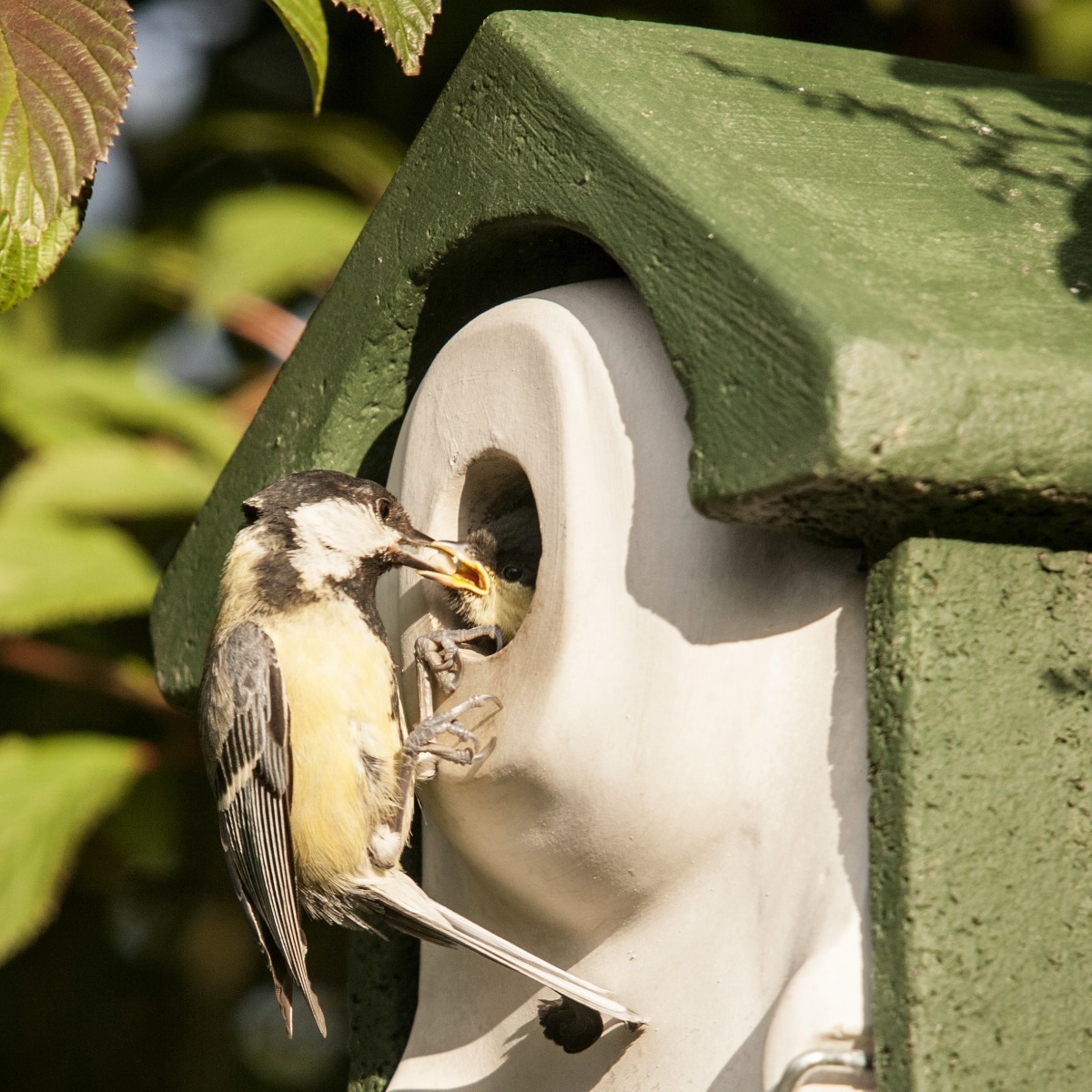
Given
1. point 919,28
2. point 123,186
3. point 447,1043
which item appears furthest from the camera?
point 123,186

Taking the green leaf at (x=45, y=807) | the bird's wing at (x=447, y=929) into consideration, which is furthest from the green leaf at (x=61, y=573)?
the bird's wing at (x=447, y=929)

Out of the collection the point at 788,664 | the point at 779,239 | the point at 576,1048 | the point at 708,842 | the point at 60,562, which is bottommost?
the point at 60,562

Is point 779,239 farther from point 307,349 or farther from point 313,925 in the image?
point 313,925

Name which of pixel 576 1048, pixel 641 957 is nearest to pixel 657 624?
pixel 641 957

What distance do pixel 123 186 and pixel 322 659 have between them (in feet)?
7.01

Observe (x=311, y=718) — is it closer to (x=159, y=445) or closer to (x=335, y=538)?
(x=335, y=538)

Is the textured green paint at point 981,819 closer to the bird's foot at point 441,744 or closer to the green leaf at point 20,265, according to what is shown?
the bird's foot at point 441,744

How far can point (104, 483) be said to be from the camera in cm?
281

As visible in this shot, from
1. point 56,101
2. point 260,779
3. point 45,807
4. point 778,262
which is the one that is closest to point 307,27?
point 56,101

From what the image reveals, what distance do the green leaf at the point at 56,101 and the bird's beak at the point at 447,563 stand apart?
0.64 meters

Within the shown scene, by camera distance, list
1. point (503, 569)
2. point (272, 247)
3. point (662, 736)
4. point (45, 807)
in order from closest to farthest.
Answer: point (662, 736) < point (503, 569) < point (45, 807) < point (272, 247)

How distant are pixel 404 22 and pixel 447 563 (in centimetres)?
68

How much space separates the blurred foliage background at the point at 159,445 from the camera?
280 cm

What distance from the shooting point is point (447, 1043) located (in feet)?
6.61
